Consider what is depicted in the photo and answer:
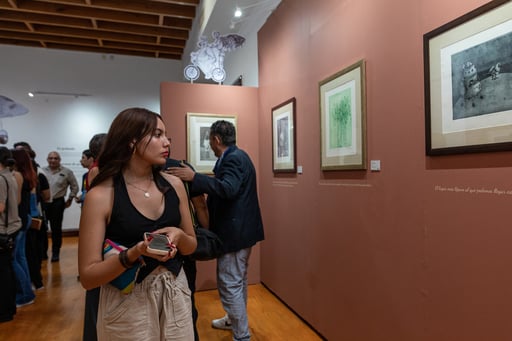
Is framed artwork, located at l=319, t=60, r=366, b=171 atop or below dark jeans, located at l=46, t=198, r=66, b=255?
atop

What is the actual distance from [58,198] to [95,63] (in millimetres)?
3587

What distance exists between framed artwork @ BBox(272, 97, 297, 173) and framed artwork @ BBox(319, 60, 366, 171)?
556 mm

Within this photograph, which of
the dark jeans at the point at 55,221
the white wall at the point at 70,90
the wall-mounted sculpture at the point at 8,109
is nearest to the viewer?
Result: the dark jeans at the point at 55,221

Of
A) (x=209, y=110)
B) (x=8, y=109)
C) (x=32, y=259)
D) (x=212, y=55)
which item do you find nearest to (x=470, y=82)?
(x=209, y=110)

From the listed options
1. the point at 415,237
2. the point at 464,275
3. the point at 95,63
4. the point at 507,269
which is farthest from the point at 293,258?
the point at 95,63

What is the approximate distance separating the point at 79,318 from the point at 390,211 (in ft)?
9.59

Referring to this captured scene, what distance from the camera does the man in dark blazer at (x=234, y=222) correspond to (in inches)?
93.8

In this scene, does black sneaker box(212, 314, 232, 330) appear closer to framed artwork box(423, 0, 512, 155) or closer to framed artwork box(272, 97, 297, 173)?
framed artwork box(272, 97, 297, 173)

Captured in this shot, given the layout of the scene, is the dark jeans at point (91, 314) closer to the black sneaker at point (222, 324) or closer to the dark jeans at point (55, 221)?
the black sneaker at point (222, 324)

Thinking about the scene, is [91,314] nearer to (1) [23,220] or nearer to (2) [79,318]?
(2) [79,318]

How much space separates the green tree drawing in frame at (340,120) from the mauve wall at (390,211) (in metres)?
0.19

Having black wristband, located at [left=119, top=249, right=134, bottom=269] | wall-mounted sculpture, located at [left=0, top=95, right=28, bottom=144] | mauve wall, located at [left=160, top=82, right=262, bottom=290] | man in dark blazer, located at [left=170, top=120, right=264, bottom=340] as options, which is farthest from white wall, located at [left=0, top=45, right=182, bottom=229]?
black wristband, located at [left=119, top=249, right=134, bottom=269]

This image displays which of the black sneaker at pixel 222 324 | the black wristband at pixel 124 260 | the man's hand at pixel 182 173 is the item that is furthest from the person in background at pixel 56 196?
the black wristband at pixel 124 260

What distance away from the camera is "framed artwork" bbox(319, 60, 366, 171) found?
208 centimetres
